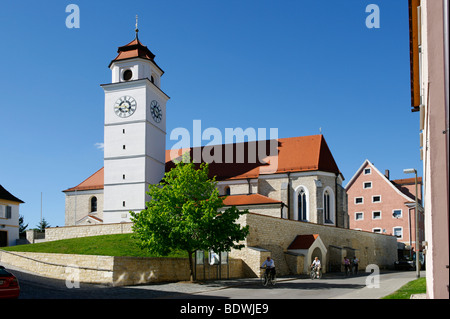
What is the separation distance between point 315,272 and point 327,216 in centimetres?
1846

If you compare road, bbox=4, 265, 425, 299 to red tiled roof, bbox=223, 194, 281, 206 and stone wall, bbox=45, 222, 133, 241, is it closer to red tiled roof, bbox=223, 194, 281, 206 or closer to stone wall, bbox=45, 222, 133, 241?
stone wall, bbox=45, 222, 133, 241

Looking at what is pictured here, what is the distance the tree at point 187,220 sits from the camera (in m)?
24.5

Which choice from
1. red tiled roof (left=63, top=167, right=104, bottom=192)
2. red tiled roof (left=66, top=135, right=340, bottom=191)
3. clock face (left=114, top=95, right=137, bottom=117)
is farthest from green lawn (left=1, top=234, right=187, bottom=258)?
red tiled roof (left=66, top=135, right=340, bottom=191)

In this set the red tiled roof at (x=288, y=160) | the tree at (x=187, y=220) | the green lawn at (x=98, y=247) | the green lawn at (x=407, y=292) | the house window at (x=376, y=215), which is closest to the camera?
the green lawn at (x=407, y=292)

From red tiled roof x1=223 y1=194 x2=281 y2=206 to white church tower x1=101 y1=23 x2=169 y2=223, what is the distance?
8.66 m

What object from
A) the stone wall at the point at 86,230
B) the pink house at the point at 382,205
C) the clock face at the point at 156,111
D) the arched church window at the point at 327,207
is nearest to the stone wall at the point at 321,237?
the arched church window at the point at 327,207

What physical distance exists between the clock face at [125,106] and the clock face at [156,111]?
1945mm

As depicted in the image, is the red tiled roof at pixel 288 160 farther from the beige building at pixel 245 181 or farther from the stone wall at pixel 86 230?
the stone wall at pixel 86 230

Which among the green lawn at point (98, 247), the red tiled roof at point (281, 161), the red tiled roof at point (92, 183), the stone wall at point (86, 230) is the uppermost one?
the red tiled roof at point (281, 161)

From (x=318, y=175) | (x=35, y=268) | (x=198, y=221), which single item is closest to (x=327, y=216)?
(x=318, y=175)

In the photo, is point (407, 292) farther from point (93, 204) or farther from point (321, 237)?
point (93, 204)
